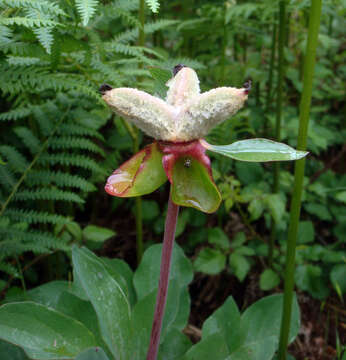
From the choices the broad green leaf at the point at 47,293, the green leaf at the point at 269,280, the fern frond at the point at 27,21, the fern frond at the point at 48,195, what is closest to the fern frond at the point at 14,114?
the fern frond at the point at 48,195

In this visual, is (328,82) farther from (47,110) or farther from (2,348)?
(2,348)

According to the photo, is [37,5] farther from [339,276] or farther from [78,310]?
[339,276]

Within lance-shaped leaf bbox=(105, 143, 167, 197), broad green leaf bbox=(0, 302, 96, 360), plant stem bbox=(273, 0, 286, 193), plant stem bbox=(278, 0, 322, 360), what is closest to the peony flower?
lance-shaped leaf bbox=(105, 143, 167, 197)

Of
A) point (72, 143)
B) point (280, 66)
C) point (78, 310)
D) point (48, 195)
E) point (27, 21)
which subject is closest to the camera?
point (27, 21)

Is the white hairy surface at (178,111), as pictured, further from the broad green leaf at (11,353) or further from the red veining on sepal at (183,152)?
the broad green leaf at (11,353)

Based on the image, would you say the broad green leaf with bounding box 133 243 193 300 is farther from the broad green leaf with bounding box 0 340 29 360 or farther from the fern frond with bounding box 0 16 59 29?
the fern frond with bounding box 0 16 59 29

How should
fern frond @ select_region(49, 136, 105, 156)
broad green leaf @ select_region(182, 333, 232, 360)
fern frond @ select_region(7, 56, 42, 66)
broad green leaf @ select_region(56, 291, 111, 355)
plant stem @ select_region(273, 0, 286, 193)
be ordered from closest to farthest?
broad green leaf @ select_region(182, 333, 232, 360), broad green leaf @ select_region(56, 291, 111, 355), fern frond @ select_region(7, 56, 42, 66), fern frond @ select_region(49, 136, 105, 156), plant stem @ select_region(273, 0, 286, 193)

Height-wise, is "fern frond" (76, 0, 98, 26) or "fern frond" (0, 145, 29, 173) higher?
"fern frond" (76, 0, 98, 26)

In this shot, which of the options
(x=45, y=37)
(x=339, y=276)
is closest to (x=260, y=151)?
(x=45, y=37)
